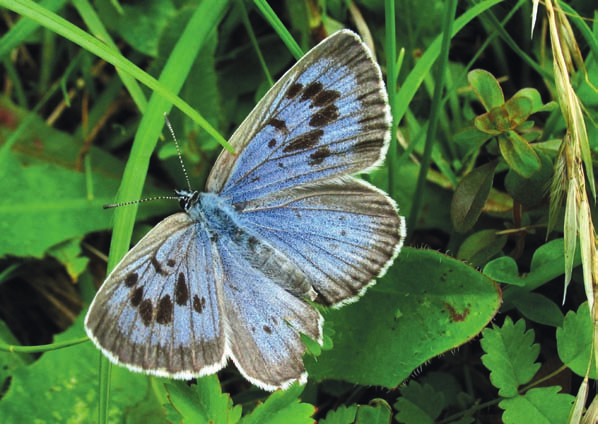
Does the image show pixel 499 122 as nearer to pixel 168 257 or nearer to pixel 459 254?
pixel 459 254

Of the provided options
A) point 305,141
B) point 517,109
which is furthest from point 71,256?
point 517,109

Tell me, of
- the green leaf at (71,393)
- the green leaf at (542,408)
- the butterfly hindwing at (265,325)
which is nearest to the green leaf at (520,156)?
the green leaf at (542,408)

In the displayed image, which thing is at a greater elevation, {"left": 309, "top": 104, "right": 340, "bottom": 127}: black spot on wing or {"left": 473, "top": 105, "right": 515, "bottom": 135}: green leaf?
{"left": 309, "top": 104, "right": 340, "bottom": 127}: black spot on wing

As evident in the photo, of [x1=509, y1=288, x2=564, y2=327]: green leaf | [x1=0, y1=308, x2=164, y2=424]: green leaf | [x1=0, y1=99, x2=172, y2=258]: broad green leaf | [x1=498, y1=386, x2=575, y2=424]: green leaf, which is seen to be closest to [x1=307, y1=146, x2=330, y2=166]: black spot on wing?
[x1=509, y1=288, x2=564, y2=327]: green leaf

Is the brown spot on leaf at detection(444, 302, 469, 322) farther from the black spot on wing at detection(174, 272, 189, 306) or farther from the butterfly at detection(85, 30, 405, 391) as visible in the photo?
the black spot on wing at detection(174, 272, 189, 306)

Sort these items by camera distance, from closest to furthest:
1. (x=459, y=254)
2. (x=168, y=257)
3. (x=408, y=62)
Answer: (x=168, y=257), (x=459, y=254), (x=408, y=62)

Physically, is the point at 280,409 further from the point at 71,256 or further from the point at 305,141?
the point at 71,256

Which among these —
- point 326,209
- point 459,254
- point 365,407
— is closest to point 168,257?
point 326,209
